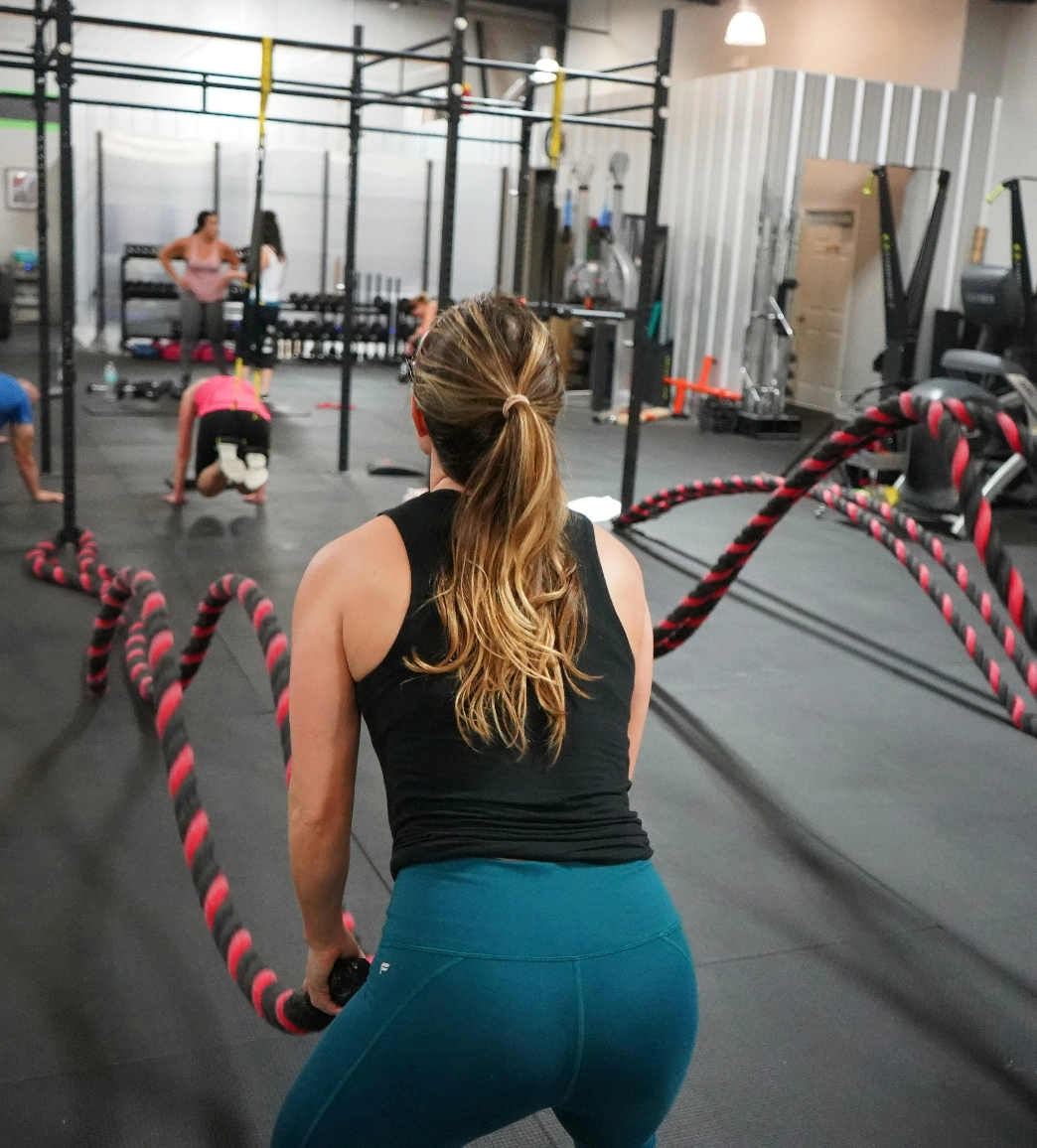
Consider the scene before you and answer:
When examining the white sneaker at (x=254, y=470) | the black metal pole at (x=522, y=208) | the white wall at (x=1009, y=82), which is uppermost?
the white wall at (x=1009, y=82)

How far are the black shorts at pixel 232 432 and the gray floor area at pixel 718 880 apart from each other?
0.72 metres

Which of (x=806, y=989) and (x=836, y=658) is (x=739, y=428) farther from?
(x=806, y=989)

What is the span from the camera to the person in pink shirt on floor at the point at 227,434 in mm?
5625

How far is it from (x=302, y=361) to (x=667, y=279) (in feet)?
14.2

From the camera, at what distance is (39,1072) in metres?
1.94

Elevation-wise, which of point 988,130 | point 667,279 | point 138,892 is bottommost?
point 138,892

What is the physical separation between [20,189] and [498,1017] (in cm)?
1539

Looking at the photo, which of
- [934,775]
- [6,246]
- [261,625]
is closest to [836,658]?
[934,775]

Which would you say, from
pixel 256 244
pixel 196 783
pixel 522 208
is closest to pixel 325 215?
pixel 522 208

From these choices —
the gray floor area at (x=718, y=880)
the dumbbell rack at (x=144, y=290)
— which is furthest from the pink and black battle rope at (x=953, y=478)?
the dumbbell rack at (x=144, y=290)

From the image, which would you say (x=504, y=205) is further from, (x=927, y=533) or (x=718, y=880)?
(x=718, y=880)

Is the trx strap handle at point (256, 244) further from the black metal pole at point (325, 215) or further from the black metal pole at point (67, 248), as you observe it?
the black metal pole at point (325, 215)

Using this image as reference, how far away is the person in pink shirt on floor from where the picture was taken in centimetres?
562

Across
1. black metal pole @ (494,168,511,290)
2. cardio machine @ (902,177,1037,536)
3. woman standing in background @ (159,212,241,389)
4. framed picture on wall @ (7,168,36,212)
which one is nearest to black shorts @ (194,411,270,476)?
cardio machine @ (902,177,1037,536)
